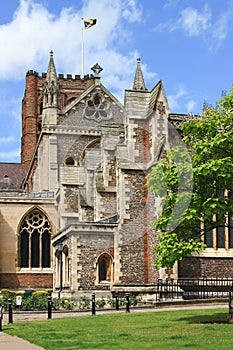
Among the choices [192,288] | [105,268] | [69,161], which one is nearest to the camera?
[192,288]

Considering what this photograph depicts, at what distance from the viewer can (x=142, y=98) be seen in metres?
33.3

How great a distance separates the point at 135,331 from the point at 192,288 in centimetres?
1427

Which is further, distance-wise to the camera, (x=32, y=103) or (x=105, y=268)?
(x=32, y=103)

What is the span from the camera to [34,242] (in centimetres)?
4369

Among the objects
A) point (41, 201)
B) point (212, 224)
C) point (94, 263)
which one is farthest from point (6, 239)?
point (212, 224)

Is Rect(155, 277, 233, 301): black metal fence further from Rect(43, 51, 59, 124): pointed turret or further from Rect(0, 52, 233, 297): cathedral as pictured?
Rect(43, 51, 59, 124): pointed turret

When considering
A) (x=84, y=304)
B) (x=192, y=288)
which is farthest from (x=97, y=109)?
(x=84, y=304)

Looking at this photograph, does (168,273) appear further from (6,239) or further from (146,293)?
(6,239)

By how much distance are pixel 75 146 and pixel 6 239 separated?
12.3 metres

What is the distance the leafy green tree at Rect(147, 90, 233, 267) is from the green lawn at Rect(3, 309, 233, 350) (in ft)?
6.79

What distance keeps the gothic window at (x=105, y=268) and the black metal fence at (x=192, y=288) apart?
2.53 meters

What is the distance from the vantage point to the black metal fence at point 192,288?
96.9ft

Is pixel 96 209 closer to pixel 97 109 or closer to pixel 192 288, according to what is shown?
pixel 192 288

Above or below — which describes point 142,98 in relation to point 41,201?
above
